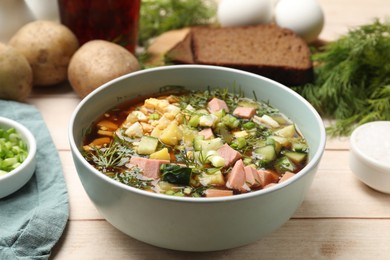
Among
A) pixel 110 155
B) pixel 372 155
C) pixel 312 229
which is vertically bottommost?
pixel 312 229

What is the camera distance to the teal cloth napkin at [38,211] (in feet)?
6.16

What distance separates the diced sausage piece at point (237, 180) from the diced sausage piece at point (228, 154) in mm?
52

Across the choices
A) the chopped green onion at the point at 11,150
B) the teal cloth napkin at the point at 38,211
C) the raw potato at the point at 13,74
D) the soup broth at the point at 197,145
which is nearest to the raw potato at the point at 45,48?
→ the raw potato at the point at 13,74

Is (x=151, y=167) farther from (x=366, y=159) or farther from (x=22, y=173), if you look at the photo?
(x=366, y=159)

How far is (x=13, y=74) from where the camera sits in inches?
104

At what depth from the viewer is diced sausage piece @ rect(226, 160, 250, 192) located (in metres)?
1.81

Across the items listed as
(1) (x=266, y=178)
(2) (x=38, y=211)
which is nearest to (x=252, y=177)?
(1) (x=266, y=178)

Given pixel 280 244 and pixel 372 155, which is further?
pixel 372 155

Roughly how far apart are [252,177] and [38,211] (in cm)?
77

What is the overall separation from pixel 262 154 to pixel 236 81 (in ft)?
1.49

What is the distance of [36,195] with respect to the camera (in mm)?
2148

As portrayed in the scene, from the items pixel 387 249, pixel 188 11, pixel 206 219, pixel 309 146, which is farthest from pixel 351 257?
pixel 188 11

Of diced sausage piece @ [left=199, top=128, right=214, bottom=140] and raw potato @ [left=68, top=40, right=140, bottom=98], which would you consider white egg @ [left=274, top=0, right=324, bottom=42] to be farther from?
diced sausage piece @ [left=199, top=128, right=214, bottom=140]

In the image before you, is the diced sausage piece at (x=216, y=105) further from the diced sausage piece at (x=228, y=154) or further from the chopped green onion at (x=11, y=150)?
the chopped green onion at (x=11, y=150)
